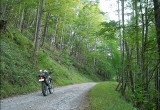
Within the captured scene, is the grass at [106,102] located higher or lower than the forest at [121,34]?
lower

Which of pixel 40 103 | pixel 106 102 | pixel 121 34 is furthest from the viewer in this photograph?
pixel 121 34

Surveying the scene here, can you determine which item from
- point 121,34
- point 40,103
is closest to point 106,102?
point 40,103

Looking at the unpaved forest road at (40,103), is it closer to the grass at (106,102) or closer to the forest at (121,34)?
the grass at (106,102)

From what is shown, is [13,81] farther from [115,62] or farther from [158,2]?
[115,62]

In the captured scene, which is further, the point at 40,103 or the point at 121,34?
the point at 121,34

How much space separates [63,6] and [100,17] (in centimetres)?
1564

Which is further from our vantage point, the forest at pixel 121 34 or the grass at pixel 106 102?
the grass at pixel 106 102

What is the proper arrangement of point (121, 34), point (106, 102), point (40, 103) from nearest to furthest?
point (40, 103) → point (106, 102) → point (121, 34)

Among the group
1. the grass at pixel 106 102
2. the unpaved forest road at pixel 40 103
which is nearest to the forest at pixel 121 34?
the grass at pixel 106 102

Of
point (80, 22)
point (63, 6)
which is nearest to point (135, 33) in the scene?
point (63, 6)

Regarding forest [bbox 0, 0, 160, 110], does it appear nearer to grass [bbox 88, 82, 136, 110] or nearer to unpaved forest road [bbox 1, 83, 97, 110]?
grass [bbox 88, 82, 136, 110]

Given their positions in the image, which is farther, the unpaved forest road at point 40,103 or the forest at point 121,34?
the unpaved forest road at point 40,103

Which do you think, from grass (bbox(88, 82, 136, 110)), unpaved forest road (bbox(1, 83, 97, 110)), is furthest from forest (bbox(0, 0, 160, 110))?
unpaved forest road (bbox(1, 83, 97, 110))

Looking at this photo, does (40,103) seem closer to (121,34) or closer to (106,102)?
(106,102)
